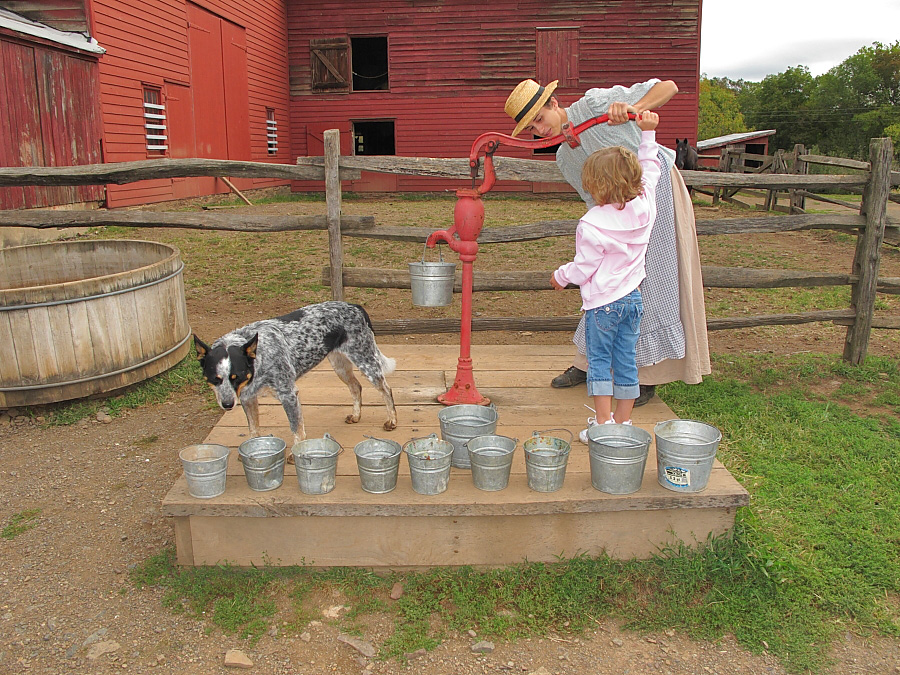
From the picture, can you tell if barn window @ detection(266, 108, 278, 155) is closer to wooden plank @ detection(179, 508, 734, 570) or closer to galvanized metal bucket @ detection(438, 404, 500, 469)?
galvanized metal bucket @ detection(438, 404, 500, 469)

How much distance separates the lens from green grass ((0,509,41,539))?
3559 millimetres

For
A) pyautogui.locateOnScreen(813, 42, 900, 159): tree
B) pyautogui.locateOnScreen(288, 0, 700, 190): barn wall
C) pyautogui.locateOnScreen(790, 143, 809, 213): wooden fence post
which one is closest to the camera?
pyautogui.locateOnScreen(790, 143, 809, 213): wooden fence post

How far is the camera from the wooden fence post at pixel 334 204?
5078mm

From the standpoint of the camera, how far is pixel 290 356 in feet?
11.3

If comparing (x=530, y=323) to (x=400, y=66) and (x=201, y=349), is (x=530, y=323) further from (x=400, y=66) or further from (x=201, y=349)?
(x=400, y=66)

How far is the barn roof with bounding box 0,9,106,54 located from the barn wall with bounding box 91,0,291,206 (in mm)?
395

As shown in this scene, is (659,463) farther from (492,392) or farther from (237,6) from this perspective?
(237,6)

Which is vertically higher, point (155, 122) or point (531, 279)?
point (155, 122)

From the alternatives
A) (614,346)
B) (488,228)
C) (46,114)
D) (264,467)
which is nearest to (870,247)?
(488,228)

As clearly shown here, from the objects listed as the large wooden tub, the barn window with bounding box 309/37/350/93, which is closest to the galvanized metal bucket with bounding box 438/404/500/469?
the large wooden tub

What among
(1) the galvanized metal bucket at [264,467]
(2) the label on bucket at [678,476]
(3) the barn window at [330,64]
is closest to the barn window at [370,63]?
(3) the barn window at [330,64]

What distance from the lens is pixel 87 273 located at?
6145 millimetres

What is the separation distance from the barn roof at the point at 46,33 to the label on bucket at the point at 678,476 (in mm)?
11213

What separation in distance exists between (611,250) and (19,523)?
10.8 ft
